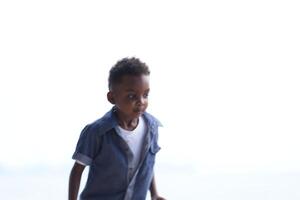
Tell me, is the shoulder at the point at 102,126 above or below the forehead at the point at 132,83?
below

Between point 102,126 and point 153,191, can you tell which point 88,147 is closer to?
point 102,126

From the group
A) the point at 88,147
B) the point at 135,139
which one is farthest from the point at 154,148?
the point at 88,147

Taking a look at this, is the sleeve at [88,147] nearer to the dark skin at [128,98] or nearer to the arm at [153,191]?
the dark skin at [128,98]

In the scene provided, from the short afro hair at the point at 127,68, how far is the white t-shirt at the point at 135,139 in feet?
0.37

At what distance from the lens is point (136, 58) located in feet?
4.78

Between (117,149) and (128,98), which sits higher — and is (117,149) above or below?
below

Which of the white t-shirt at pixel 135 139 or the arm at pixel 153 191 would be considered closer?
the white t-shirt at pixel 135 139

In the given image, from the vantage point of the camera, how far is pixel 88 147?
4.69ft

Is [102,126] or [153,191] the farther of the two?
[153,191]

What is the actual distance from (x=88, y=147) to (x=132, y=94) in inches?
5.8

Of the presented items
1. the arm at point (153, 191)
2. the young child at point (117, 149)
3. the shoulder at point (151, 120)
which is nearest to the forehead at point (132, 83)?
the young child at point (117, 149)

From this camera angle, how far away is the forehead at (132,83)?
1428 millimetres

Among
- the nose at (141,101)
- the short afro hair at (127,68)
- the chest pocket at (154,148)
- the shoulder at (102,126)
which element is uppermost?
the short afro hair at (127,68)

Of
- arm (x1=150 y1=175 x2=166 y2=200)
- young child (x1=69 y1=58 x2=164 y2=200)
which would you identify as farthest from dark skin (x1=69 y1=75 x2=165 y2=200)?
arm (x1=150 y1=175 x2=166 y2=200)
